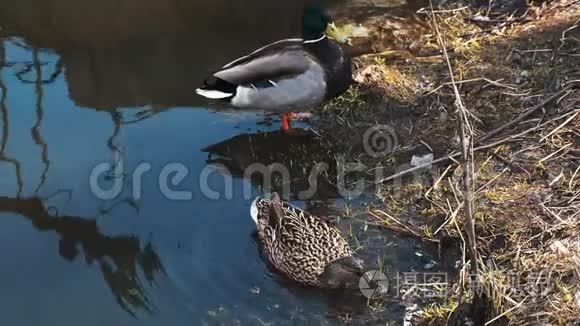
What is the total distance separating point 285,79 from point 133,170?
3.68ft

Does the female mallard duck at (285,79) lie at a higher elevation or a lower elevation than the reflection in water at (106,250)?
higher

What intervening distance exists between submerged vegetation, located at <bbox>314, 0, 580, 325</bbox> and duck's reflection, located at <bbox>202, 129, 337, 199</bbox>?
188 mm

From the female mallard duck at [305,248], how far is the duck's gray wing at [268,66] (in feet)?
4.01

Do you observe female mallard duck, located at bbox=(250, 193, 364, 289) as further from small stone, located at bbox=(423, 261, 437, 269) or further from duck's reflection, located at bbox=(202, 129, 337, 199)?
duck's reflection, located at bbox=(202, 129, 337, 199)

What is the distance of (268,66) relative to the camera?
5.06m

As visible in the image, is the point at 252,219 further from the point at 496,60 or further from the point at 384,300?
the point at 496,60

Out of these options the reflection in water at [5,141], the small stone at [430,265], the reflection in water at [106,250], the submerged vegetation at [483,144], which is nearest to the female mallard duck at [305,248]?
the small stone at [430,265]

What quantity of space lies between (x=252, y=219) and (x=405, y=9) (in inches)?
123

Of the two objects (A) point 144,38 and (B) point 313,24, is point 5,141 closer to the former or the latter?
(A) point 144,38

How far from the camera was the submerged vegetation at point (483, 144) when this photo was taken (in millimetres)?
3213

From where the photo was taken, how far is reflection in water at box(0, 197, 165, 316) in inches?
148

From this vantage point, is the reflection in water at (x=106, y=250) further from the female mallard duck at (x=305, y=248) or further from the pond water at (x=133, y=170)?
the female mallard duck at (x=305, y=248)

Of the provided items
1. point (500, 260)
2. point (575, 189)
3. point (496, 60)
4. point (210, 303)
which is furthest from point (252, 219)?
point (496, 60)

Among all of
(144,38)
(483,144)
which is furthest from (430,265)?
(144,38)
